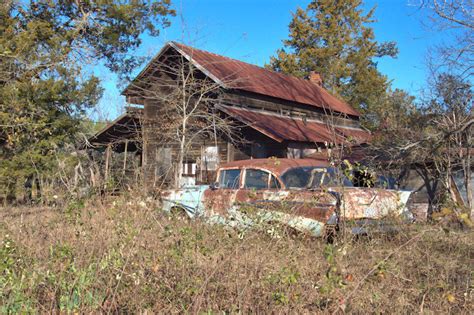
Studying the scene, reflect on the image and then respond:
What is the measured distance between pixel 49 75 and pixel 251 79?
850 cm

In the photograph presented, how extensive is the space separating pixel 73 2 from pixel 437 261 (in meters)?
15.3

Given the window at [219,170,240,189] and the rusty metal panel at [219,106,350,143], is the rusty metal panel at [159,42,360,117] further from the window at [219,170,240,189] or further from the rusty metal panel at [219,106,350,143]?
the window at [219,170,240,189]

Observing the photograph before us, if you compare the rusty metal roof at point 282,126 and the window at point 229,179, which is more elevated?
the rusty metal roof at point 282,126

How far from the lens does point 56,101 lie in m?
15.3

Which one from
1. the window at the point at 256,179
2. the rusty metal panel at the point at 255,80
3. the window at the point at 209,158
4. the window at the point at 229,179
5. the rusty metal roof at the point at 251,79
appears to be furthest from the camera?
the window at the point at 209,158

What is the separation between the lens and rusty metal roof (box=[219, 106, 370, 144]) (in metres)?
15.2

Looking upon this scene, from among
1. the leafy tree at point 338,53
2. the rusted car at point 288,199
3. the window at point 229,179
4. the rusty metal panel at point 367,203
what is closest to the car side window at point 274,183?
the rusted car at point 288,199

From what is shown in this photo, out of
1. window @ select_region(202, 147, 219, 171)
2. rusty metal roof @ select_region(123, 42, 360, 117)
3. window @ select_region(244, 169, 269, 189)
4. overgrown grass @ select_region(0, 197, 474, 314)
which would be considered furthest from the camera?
window @ select_region(202, 147, 219, 171)

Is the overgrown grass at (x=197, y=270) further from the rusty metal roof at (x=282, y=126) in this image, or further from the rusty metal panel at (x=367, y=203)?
the rusty metal roof at (x=282, y=126)

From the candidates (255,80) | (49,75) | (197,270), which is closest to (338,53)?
(255,80)

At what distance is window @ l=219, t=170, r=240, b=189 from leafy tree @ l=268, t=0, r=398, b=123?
2807 centimetres

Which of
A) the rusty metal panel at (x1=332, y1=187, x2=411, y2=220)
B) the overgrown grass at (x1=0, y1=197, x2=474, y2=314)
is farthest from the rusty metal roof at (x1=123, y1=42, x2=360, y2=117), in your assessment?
the overgrown grass at (x1=0, y1=197, x2=474, y2=314)

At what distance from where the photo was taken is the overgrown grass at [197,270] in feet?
11.3

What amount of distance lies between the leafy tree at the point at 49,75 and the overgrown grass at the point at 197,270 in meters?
7.37
